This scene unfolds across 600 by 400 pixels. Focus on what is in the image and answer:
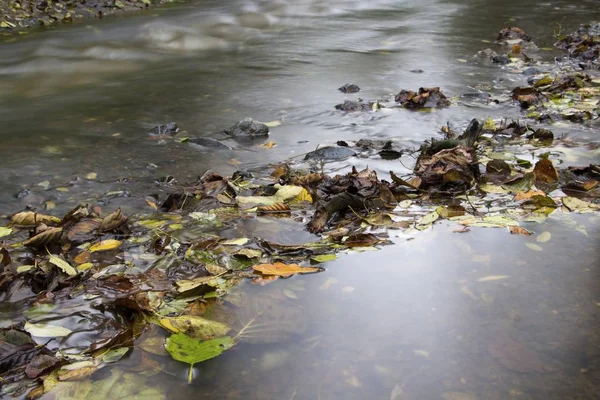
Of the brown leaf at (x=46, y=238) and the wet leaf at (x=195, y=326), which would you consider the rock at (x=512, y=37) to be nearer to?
the brown leaf at (x=46, y=238)

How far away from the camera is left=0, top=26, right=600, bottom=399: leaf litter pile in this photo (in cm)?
166

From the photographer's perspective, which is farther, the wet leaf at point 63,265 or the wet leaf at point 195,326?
the wet leaf at point 63,265

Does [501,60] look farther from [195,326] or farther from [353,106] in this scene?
[195,326]

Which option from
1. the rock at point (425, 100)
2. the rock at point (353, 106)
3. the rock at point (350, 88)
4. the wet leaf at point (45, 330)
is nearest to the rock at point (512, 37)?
the rock at point (350, 88)

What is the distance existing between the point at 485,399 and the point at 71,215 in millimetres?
1755

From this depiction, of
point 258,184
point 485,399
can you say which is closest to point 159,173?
point 258,184

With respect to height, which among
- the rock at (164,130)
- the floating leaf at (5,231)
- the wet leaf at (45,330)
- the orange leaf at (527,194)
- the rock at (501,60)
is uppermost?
the wet leaf at (45,330)

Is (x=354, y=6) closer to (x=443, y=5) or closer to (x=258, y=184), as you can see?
(x=443, y=5)

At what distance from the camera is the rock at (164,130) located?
13.1ft

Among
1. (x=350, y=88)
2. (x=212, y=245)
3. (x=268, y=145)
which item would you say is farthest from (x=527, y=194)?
(x=350, y=88)

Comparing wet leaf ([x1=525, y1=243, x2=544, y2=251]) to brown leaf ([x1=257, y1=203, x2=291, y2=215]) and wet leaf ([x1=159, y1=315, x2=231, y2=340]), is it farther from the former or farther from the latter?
wet leaf ([x1=159, y1=315, x2=231, y2=340])

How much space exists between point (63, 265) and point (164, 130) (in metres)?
2.07

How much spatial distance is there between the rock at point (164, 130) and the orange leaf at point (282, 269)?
2149mm

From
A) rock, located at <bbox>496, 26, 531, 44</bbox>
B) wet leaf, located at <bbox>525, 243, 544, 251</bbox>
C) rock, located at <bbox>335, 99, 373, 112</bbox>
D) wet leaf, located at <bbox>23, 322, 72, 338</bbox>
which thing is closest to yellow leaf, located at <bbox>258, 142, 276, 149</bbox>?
rock, located at <bbox>335, 99, 373, 112</bbox>
